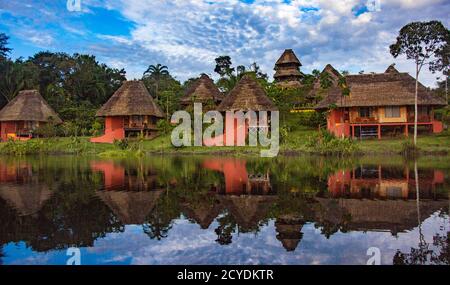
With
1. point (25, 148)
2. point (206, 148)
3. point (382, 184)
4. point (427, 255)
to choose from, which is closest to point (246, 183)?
point (382, 184)

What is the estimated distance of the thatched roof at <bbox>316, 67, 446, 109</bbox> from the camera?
3366cm

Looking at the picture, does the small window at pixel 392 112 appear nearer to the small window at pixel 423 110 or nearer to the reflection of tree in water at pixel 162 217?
the small window at pixel 423 110

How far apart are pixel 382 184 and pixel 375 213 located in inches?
192

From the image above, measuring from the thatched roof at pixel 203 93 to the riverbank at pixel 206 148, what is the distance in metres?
5.99

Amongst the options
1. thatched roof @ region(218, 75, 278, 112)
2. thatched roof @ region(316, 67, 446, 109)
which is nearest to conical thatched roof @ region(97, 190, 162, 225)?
thatched roof @ region(218, 75, 278, 112)

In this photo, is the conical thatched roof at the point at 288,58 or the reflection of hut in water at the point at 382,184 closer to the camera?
the reflection of hut in water at the point at 382,184

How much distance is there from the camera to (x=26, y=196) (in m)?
11.6

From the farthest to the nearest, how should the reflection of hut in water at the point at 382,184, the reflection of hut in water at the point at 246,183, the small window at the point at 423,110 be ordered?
the small window at the point at 423,110 < the reflection of hut in water at the point at 246,183 < the reflection of hut in water at the point at 382,184

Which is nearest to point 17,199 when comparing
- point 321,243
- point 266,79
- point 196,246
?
point 196,246

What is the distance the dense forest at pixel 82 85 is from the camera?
41375 mm

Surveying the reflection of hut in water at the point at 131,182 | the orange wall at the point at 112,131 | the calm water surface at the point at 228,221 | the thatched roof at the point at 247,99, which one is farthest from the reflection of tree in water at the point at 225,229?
the orange wall at the point at 112,131

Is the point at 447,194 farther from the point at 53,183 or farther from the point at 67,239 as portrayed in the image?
the point at 53,183

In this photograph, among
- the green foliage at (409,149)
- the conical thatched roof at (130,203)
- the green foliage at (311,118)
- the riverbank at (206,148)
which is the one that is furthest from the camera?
the green foliage at (311,118)

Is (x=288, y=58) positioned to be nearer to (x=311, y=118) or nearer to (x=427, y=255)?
(x=311, y=118)
